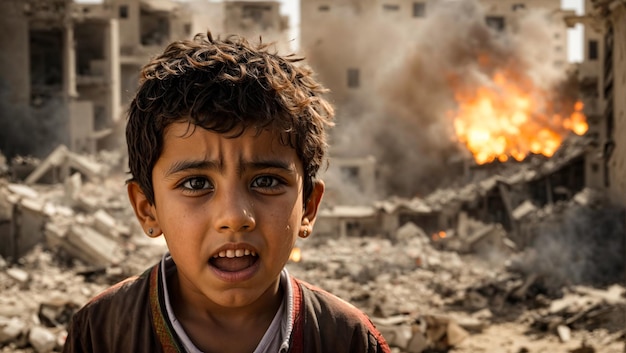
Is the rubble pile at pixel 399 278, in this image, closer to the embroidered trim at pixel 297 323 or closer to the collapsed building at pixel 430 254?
the collapsed building at pixel 430 254

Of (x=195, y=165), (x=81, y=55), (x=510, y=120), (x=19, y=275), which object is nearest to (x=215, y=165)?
(x=195, y=165)

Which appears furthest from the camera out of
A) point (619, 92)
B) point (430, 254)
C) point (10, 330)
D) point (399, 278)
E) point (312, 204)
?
point (430, 254)

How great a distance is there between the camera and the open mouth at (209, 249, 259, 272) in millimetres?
1888

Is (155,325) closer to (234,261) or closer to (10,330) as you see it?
(234,261)

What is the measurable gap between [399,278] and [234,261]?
12990 mm

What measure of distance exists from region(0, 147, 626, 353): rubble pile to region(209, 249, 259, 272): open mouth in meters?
6.27

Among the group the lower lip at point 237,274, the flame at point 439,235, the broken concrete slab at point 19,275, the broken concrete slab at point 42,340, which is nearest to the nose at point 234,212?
the lower lip at point 237,274

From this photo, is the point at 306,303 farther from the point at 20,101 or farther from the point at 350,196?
the point at 20,101

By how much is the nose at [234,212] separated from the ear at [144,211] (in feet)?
1.02

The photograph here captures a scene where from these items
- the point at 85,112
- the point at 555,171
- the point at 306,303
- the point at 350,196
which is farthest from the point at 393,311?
the point at 85,112

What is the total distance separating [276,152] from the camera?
6.34 feet

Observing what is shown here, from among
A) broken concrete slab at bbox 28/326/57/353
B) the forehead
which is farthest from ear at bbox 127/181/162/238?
broken concrete slab at bbox 28/326/57/353

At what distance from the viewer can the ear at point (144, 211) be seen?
210cm

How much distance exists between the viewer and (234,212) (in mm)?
1823
